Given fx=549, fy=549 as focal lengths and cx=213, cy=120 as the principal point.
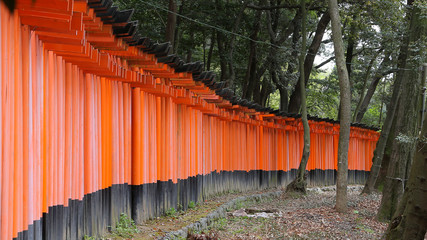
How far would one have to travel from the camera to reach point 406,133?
12719 millimetres

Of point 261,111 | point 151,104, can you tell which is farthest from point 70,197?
point 261,111

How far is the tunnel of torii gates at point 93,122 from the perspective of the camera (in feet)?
16.3

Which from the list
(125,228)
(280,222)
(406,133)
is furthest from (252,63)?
(125,228)

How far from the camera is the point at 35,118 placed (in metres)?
5.54

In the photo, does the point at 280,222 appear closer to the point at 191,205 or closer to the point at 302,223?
the point at 302,223

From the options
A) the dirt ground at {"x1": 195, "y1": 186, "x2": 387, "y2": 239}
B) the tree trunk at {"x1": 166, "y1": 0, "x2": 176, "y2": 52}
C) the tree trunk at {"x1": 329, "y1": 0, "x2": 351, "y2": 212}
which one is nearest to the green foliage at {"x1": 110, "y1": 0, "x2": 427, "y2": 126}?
the tree trunk at {"x1": 166, "y1": 0, "x2": 176, "y2": 52}

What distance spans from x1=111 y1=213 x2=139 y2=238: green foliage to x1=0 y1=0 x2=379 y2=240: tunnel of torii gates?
0.38 ft

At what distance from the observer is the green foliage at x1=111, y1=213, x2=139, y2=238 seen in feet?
26.5

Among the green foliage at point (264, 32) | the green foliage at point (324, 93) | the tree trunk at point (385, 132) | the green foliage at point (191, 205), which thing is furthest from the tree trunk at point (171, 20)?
the green foliage at point (324, 93)

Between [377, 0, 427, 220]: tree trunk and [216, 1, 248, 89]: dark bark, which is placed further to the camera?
[216, 1, 248, 89]: dark bark

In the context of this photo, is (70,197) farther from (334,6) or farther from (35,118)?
(334,6)

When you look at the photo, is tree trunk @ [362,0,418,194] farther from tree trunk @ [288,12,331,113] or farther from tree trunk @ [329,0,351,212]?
tree trunk @ [329,0,351,212]

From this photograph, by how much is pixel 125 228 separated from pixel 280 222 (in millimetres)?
4369

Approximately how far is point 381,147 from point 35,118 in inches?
572
